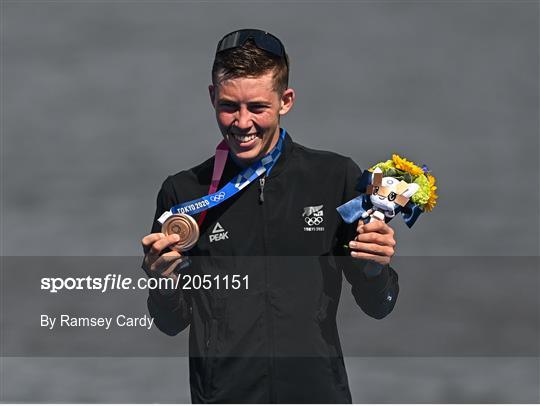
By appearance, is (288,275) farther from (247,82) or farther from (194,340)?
(247,82)

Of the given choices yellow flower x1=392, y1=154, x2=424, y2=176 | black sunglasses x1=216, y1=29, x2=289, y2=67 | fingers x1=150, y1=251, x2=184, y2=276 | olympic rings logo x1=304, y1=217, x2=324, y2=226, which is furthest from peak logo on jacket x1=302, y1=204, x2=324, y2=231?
black sunglasses x1=216, y1=29, x2=289, y2=67

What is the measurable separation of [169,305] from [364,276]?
3.23ft

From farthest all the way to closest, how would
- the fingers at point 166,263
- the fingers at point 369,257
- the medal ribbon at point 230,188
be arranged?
the medal ribbon at point 230,188
the fingers at point 166,263
the fingers at point 369,257

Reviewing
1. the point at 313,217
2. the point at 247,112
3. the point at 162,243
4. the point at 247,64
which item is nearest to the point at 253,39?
the point at 247,64

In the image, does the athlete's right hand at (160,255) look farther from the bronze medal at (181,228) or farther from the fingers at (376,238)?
the fingers at (376,238)

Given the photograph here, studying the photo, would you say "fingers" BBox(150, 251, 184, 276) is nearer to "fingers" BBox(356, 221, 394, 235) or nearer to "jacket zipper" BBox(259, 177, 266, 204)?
"jacket zipper" BBox(259, 177, 266, 204)

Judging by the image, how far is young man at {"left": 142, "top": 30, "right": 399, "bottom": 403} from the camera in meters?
5.29

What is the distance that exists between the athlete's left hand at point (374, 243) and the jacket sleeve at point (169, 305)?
930 millimetres

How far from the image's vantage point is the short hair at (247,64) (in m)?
5.29

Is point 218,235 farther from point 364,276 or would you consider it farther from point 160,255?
point 364,276

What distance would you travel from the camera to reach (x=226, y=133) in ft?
17.5

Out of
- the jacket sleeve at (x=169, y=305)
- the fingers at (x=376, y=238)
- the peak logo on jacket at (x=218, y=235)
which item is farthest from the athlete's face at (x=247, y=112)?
the fingers at (x=376, y=238)

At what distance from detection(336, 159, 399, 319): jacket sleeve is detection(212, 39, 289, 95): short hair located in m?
0.62

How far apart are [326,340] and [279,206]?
0.72 m
